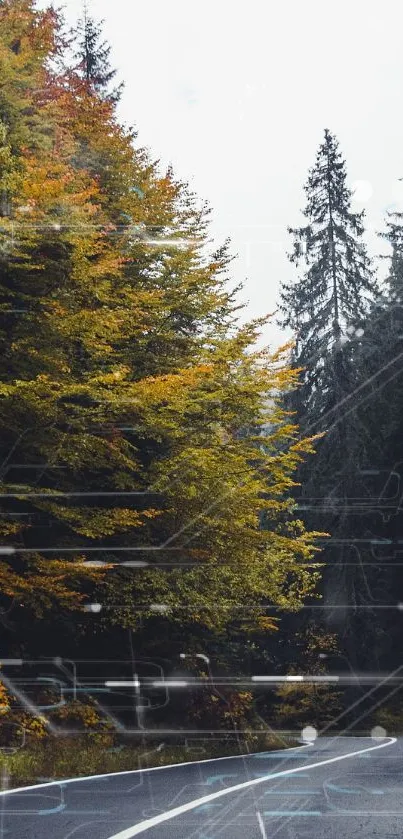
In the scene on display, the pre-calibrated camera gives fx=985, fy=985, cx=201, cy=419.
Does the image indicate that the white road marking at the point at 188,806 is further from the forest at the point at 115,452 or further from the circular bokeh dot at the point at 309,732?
the circular bokeh dot at the point at 309,732

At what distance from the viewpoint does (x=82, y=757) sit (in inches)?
592

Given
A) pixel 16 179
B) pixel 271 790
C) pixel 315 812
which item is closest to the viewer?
pixel 315 812

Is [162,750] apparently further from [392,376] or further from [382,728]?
[392,376]

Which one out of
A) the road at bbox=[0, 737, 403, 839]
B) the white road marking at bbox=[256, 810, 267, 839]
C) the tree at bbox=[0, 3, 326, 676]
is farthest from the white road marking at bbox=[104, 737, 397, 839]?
the tree at bbox=[0, 3, 326, 676]

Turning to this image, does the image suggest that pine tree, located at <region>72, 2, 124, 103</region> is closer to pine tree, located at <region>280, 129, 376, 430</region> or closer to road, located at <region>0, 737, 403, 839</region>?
pine tree, located at <region>280, 129, 376, 430</region>

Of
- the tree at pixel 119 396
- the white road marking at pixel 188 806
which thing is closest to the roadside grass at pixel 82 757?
the tree at pixel 119 396

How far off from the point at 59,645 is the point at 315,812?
37.2 ft

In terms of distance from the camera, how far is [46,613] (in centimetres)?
1825

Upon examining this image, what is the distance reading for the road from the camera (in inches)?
300

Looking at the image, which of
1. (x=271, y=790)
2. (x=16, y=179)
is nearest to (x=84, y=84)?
(x=16, y=179)

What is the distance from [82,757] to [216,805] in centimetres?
597

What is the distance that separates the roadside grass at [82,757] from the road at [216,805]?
0.78m

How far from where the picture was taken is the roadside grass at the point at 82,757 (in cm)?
1320

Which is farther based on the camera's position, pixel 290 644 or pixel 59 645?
pixel 290 644
